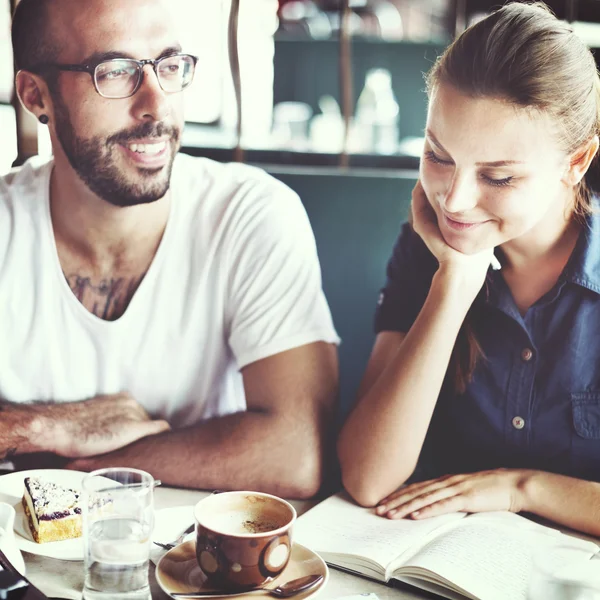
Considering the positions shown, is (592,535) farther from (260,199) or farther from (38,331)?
(38,331)

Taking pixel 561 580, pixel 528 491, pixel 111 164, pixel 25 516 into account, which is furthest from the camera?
pixel 111 164

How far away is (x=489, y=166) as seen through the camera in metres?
1.17

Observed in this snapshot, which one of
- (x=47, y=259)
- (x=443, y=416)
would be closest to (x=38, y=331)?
(x=47, y=259)

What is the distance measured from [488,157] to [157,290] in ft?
2.17

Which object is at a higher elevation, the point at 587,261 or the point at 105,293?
the point at 587,261

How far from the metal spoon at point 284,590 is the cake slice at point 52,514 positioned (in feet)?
0.78

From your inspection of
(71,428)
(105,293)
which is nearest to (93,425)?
(71,428)

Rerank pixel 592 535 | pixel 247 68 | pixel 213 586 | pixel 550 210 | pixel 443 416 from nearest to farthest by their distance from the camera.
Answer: pixel 213 586 < pixel 592 535 < pixel 550 210 < pixel 443 416 < pixel 247 68

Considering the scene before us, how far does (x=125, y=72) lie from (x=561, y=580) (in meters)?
1.10

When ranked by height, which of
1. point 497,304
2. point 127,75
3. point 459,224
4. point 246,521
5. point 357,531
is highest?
point 127,75

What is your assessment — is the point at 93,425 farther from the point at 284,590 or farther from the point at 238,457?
the point at 284,590

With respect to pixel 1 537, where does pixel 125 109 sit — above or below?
above

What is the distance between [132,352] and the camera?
1476 millimetres

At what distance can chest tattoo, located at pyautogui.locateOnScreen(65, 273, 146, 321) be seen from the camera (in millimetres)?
1474
